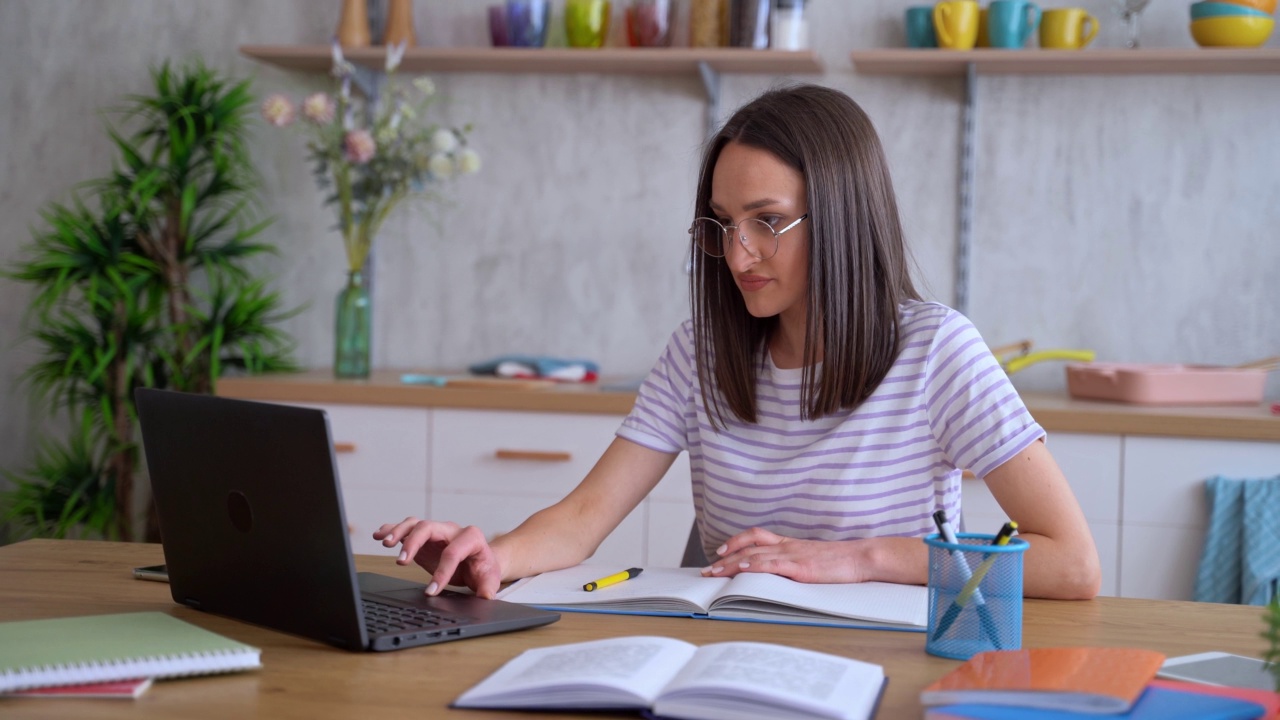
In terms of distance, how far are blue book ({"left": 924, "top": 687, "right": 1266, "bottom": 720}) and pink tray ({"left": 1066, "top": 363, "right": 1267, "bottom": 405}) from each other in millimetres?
1876

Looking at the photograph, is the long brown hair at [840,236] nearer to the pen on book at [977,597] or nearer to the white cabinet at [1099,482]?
the pen on book at [977,597]

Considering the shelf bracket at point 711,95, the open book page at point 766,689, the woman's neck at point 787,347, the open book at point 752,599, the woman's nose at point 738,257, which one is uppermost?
the shelf bracket at point 711,95

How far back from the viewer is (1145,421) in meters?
2.52

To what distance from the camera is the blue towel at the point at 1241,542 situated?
94.3 inches

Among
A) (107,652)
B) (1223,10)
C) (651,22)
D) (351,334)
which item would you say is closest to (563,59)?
(651,22)

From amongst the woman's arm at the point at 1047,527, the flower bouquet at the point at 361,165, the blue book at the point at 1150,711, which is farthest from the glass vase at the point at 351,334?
the blue book at the point at 1150,711

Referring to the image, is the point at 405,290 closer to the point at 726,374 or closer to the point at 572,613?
the point at 726,374

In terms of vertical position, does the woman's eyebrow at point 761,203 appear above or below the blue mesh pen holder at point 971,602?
above

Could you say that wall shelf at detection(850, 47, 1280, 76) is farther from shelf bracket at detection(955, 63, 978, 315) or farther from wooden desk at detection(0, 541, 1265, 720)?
wooden desk at detection(0, 541, 1265, 720)

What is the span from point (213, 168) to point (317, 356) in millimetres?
578

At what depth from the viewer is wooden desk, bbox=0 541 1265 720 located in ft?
3.06

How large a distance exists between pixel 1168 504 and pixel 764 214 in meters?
1.38

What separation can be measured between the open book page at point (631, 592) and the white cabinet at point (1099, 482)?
→ 1334mm

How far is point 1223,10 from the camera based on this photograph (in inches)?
111
